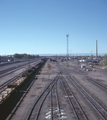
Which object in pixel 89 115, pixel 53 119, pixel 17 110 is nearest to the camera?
pixel 53 119

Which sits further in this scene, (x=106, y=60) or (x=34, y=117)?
(x=106, y=60)

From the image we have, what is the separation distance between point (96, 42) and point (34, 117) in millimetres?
117699

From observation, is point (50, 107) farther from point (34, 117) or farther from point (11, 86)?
point (11, 86)

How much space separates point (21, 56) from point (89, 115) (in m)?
188

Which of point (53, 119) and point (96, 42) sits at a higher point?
point (96, 42)

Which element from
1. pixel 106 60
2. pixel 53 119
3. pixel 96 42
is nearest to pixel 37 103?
pixel 53 119

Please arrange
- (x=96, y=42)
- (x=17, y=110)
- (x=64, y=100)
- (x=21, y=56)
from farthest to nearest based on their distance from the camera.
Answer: (x=21, y=56) → (x=96, y=42) → (x=64, y=100) → (x=17, y=110)

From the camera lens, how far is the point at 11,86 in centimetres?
2109

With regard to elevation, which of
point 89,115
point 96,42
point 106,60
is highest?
point 96,42

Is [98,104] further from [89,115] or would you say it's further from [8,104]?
[8,104]

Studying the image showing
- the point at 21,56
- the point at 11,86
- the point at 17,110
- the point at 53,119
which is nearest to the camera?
the point at 53,119

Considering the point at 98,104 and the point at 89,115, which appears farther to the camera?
the point at 98,104

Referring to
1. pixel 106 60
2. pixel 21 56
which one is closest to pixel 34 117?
pixel 106 60

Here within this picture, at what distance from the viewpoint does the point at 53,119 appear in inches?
478
